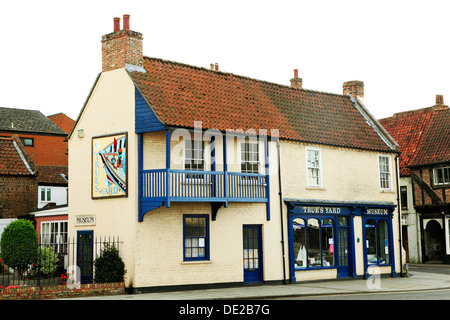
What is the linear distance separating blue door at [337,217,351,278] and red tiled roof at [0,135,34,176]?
55.3 ft

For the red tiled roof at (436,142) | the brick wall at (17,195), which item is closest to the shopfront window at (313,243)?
the red tiled roof at (436,142)

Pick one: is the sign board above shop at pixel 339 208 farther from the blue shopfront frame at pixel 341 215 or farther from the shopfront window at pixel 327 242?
the shopfront window at pixel 327 242

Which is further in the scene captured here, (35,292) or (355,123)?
(355,123)

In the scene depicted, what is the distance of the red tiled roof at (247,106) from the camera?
21.6 m

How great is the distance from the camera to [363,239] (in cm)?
2692

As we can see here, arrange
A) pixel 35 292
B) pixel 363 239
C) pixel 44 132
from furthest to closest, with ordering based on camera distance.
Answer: pixel 44 132
pixel 363 239
pixel 35 292

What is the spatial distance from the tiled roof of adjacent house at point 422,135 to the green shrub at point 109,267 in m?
24.4

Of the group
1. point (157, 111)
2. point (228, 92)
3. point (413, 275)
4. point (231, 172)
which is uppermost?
point (228, 92)

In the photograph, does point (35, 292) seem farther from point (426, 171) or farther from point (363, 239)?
point (426, 171)

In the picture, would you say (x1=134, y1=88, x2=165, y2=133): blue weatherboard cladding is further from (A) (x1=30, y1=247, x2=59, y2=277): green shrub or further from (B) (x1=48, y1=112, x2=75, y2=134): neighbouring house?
(B) (x1=48, y1=112, x2=75, y2=134): neighbouring house

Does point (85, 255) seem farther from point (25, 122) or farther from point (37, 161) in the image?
point (25, 122)

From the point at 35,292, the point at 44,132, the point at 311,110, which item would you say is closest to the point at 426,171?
the point at 311,110

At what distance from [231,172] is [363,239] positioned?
345 inches

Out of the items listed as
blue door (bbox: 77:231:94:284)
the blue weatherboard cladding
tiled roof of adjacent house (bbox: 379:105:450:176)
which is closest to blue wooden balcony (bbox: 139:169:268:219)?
the blue weatherboard cladding
